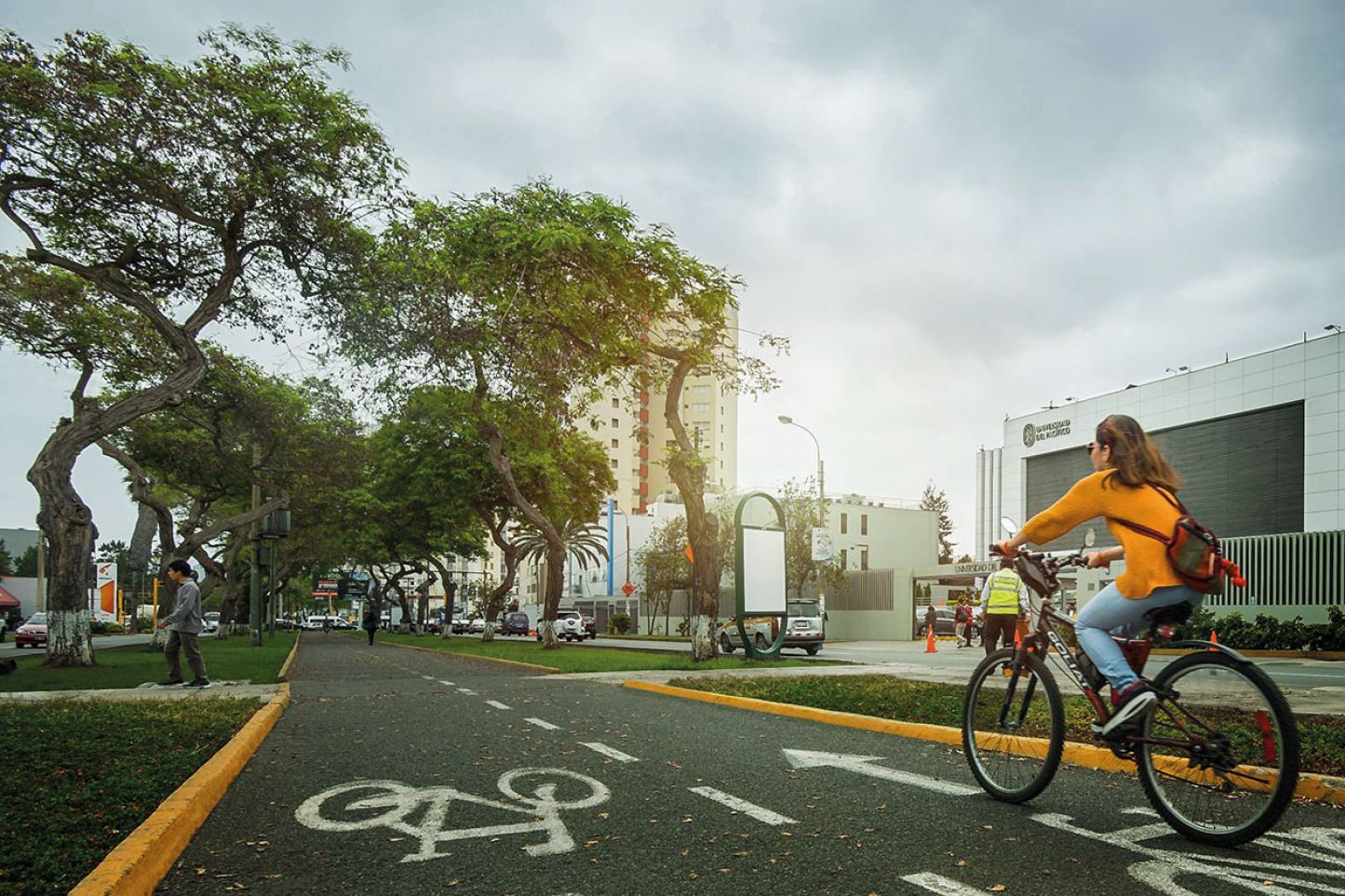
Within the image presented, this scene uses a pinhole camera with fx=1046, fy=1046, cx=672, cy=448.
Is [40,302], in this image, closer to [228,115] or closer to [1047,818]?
[228,115]

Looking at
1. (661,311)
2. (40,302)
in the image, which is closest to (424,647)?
(40,302)

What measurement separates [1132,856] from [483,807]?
3188 mm

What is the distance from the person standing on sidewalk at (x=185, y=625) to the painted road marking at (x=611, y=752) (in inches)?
309

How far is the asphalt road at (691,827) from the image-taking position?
409cm

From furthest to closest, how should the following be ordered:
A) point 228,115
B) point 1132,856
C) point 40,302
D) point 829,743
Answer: point 40,302 < point 228,115 < point 829,743 < point 1132,856

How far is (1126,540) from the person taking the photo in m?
4.73

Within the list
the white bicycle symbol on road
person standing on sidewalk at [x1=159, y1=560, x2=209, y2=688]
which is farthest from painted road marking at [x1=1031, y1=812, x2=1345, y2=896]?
person standing on sidewalk at [x1=159, y1=560, x2=209, y2=688]

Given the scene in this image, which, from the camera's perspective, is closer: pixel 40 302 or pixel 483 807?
pixel 483 807

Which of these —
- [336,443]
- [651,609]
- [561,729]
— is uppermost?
[336,443]

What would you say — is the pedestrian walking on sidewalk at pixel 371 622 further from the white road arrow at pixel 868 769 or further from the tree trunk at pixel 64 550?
the white road arrow at pixel 868 769

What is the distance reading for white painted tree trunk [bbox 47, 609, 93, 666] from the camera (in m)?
17.6

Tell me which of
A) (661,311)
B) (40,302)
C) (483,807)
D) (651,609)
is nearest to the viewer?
(483,807)

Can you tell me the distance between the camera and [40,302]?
23.1m

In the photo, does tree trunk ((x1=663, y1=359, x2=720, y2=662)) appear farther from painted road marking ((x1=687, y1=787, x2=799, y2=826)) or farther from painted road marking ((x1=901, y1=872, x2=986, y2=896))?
painted road marking ((x1=901, y1=872, x2=986, y2=896))
